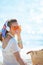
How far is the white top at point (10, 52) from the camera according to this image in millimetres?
1848

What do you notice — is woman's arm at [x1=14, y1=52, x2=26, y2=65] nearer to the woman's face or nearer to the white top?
the white top

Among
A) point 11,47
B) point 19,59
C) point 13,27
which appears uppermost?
point 13,27

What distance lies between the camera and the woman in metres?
1.84

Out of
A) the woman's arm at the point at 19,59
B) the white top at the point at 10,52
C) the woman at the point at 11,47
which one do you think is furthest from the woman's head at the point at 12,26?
the woman's arm at the point at 19,59

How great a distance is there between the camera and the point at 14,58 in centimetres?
192

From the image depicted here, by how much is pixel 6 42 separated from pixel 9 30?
146 millimetres

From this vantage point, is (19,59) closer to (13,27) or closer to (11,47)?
(11,47)

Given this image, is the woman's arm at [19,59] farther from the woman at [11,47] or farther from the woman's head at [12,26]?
the woman's head at [12,26]

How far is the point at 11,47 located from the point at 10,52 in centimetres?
6

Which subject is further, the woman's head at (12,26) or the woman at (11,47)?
the woman's head at (12,26)

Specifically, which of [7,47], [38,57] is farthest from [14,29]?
[38,57]

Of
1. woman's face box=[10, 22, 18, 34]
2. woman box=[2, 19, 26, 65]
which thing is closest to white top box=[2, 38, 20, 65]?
woman box=[2, 19, 26, 65]

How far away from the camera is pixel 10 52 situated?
189 cm

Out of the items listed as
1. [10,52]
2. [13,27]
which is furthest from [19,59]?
[13,27]
